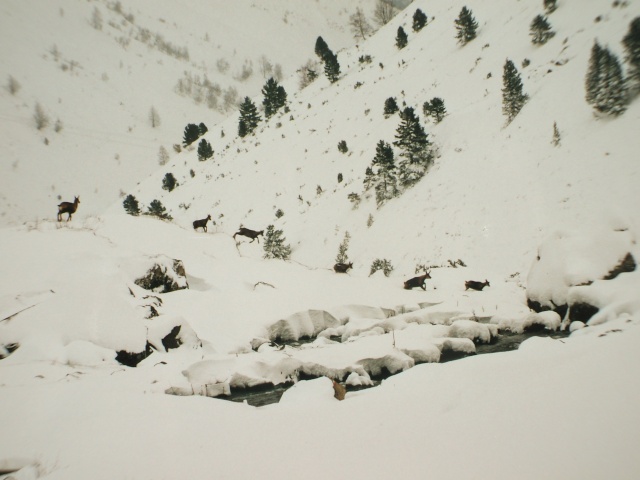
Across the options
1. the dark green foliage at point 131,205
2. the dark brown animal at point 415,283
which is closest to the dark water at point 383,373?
the dark brown animal at point 415,283

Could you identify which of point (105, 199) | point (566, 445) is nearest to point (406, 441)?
point (566, 445)

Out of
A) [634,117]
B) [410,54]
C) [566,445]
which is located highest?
[410,54]

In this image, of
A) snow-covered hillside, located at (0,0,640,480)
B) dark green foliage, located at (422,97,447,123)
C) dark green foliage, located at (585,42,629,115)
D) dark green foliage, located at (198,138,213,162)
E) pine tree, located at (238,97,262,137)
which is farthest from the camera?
pine tree, located at (238,97,262,137)

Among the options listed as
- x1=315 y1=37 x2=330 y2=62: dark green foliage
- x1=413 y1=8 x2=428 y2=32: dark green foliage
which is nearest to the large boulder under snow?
x1=413 y1=8 x2=428 y2=32: dark green foliage

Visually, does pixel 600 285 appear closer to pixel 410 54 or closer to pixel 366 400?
pixel 366 400

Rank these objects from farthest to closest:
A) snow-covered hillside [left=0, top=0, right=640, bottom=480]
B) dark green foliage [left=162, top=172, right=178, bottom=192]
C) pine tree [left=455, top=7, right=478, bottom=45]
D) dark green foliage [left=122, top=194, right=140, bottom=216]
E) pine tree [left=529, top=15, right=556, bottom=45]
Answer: dark green foliage [left=162, top=172, right=178, bottom=192] < dark green foliage [left=122, top=194, right=140, bottom=216] < pine tree [left=455, top=7, right=478, bottom=45] < pine tree [left=529, top=15, right=556, bottom=45] < snow-covered hillside [left=0, top=0, right=640, bottom=480]

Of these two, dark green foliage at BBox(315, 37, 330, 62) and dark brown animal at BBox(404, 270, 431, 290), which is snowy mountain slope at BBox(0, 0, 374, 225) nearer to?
dark brown animal at BBox(404, 270, 431, 290)

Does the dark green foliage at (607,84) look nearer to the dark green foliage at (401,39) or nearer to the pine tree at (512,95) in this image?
the pine tree at (512,95)
